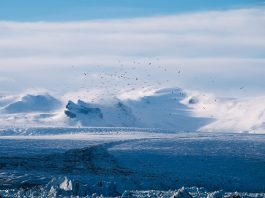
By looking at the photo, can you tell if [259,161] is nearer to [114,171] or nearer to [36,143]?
[114,171]

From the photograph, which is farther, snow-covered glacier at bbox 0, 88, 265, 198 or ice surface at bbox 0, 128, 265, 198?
ice surface at bbox 0, 128, 265, 198

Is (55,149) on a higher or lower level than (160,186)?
higher

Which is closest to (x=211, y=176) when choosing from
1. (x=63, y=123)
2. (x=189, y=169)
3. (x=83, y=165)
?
(x=189, y=169)

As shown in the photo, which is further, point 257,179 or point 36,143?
point 36,143

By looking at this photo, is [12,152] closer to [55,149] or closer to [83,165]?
[55,149]

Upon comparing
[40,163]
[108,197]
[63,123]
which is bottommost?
[108,197]

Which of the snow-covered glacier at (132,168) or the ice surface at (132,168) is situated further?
the ice surface at (132,168)

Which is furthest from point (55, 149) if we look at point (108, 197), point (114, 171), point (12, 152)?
point (108, 197)

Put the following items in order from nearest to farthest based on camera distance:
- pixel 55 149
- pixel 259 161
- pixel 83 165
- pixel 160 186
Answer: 1. pixel 160 186
2. pixel 83 165
3. pixel 259 161
4. pixel 55 149

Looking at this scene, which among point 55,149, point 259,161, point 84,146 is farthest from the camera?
point 84,146
